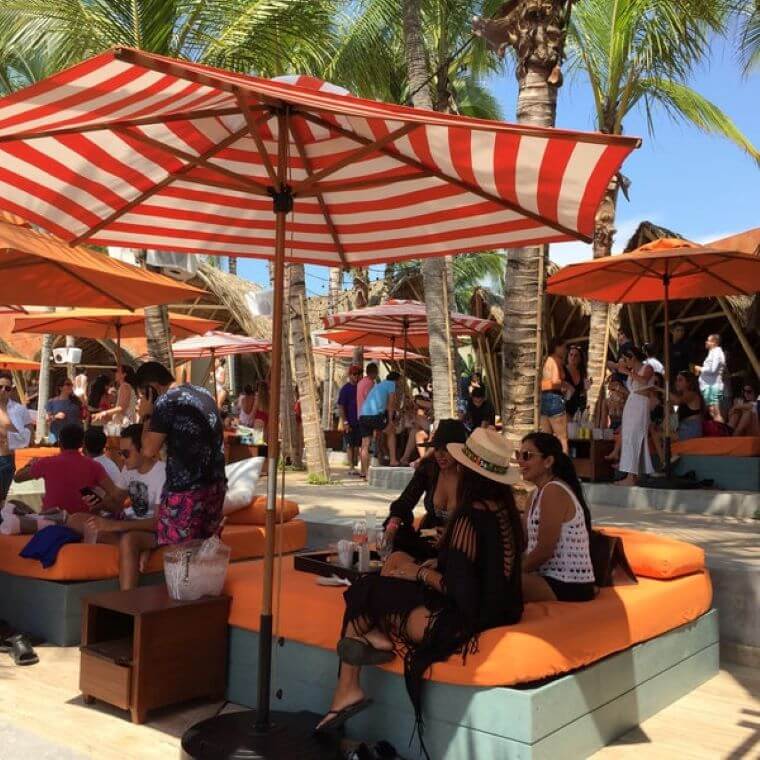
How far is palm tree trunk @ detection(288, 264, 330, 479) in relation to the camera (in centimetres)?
1227

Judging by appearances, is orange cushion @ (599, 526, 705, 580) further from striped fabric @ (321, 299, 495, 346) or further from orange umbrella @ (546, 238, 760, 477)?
striped fabric @ (321, 299, 495, 346)

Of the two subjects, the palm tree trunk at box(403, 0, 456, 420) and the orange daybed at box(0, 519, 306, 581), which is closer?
the orange daybed at box(0, 519, 306, 581)

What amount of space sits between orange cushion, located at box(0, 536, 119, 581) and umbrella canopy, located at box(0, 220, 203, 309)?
2.10m

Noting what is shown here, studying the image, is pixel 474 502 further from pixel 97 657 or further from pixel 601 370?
pixel 601 370

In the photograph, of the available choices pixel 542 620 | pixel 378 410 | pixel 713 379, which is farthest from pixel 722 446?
pixel 542 620

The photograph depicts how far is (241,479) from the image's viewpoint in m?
6.55

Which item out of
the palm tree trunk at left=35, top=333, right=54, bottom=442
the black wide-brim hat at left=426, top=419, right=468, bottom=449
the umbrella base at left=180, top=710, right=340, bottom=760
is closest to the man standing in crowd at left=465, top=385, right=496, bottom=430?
the black wide-brim hat at left=426, top=419, right=468, bottom=449

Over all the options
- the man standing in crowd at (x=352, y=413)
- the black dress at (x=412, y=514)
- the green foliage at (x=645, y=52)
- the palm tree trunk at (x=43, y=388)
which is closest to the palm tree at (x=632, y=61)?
the green foliage at (x=645, y=52)

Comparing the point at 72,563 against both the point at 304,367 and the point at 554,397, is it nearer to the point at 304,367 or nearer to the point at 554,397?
the point at 554,397

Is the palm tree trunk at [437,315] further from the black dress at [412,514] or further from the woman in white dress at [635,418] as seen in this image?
the black dress at [412,514]

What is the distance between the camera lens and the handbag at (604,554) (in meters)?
4.71

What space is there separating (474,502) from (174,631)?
1.70 metres

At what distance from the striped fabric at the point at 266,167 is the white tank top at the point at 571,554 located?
4.83 ft

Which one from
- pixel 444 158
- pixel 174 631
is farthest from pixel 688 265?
pixel 174 631
